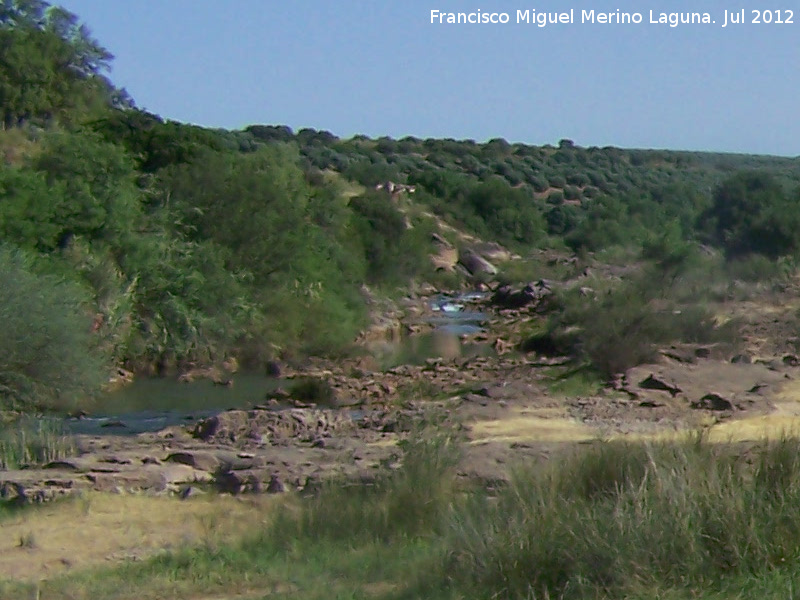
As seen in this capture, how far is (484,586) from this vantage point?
6391mm

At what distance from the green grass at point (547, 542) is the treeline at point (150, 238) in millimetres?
12743

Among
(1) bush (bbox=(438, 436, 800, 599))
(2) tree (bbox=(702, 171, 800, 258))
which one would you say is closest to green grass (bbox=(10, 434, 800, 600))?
(1) bush (bbox=(438, 436, 800, 599))

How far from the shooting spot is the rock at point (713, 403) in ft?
64.5

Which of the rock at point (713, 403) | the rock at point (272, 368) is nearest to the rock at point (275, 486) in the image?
the rock at point (713, 403)

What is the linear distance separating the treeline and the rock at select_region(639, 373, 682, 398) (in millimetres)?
10327

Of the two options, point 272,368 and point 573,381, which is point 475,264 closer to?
point 272,368

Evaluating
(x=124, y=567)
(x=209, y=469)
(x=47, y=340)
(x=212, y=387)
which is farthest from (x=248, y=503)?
(x=212, y=387)

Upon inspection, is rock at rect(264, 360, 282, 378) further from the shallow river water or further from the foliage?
the foliage

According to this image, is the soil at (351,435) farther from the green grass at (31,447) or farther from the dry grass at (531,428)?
the green grass at (31,447)

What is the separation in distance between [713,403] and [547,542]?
14.3m

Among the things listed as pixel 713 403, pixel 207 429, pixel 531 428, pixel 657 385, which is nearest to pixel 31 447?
pixel 207 429

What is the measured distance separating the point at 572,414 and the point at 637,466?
1146cm

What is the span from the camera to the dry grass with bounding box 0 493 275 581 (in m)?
9.90

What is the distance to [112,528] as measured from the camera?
11430 mm
